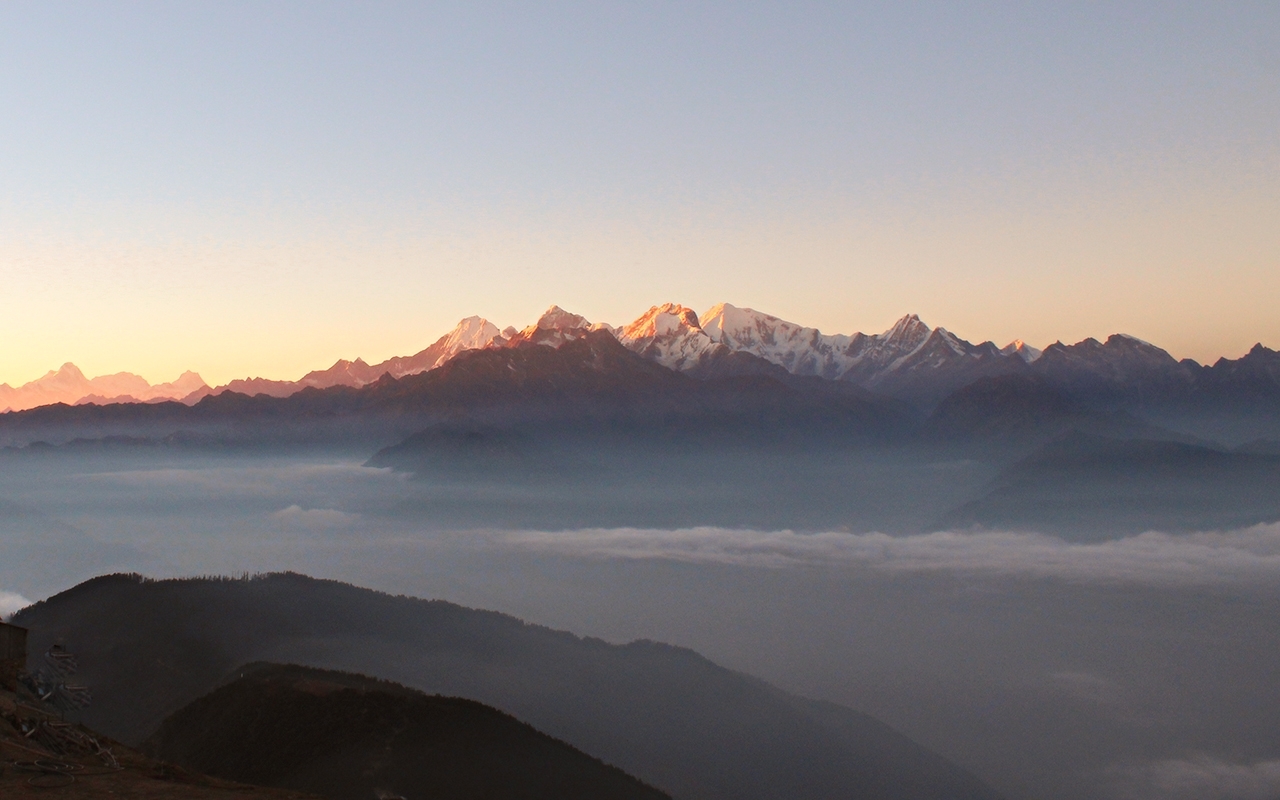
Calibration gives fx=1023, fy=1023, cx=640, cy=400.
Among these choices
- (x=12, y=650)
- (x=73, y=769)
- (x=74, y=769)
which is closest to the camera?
(x=73, y=769)

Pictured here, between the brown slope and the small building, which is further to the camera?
the small building

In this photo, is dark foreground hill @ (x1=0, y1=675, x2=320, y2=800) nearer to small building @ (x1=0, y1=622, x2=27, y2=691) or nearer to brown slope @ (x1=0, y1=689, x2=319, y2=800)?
brown slope @ (x1=0, y1=689, x2=319, y2=800)

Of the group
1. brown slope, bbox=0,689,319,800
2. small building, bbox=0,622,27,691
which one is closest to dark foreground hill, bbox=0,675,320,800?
brown slope, bbox=0,689,319,800

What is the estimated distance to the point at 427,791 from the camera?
180000 millimetres

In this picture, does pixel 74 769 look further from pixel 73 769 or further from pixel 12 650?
pixel 12 650

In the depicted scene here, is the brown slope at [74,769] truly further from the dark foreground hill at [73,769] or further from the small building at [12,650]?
the small building at [12,650]

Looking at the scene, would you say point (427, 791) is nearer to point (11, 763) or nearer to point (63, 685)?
point (63, 685)

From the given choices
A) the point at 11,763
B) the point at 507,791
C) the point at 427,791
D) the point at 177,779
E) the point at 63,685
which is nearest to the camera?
the point at 11,763

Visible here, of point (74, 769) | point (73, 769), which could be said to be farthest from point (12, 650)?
point (73, 769)

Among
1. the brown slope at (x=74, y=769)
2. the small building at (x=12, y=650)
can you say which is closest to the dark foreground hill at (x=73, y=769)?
the brown slope at (x=74, y=769)

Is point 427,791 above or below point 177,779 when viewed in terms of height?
below

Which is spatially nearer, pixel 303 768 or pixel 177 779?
pixel 177 779

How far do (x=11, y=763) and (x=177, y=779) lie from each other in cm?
1460

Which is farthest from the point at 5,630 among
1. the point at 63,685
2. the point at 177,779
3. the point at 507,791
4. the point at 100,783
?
the point at 507,791
